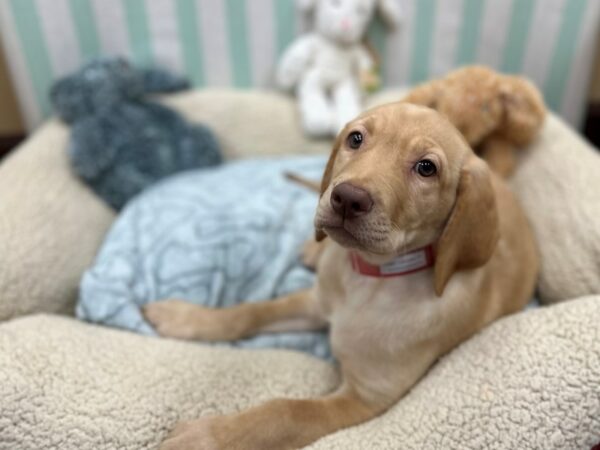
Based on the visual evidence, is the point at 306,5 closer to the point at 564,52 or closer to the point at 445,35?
the point at 445,35

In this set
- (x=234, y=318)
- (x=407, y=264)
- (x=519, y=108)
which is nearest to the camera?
(x=407, y=264)

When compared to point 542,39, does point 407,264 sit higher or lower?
lower

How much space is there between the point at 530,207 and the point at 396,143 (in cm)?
85

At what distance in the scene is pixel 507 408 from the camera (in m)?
1.11

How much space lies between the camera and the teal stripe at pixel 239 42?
2217mm

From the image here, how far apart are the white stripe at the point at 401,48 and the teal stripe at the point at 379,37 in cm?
2

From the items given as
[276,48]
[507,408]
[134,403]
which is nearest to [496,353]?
[507,408]

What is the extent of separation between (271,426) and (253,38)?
1.64 m

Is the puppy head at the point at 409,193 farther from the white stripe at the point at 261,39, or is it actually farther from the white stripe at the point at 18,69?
the white stripe at the point at 18,69

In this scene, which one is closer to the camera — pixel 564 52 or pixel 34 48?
pixel 34 48

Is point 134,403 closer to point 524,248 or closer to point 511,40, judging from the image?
point 524,248

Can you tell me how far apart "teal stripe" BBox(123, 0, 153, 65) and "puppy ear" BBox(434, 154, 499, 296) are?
5.24 ft

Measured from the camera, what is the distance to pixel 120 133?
2014mm

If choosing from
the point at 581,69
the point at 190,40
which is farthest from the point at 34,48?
the point at 581,69
